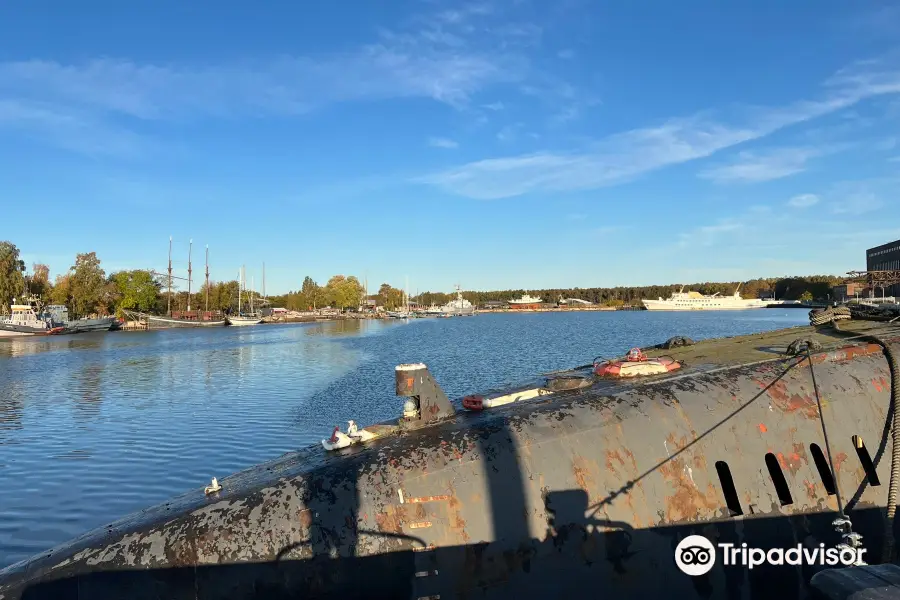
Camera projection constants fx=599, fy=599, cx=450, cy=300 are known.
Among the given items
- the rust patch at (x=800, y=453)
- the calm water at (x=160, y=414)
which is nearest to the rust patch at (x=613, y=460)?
the rust patch at (x=800, y=453)

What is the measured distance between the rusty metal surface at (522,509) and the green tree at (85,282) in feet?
431

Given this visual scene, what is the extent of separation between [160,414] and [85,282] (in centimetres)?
11213

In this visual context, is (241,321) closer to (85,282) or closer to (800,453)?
(85,282)

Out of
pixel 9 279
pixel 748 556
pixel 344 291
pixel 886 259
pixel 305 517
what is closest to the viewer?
pixel 305 517

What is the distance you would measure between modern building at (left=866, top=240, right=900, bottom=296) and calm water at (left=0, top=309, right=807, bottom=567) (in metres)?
81.2

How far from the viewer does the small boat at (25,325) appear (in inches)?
3460

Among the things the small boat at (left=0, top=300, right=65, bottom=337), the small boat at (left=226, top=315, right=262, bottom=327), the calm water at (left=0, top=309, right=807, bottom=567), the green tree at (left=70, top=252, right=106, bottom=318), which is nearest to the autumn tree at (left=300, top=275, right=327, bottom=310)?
the small boat at (left=226, top=315, right=262, bottom=327)

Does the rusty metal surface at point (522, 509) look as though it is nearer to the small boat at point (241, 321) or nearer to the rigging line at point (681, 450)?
the rigging line at point (681, 450)

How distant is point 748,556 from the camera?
25.7 feet

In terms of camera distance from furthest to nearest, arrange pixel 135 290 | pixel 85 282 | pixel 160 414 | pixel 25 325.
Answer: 1. pixel 135 290
2. pixel 85 282
3. pixel 25 325
4. pixel 160 414

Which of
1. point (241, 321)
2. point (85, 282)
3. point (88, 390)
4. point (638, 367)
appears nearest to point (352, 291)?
point (241, 321)

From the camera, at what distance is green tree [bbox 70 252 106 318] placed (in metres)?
120

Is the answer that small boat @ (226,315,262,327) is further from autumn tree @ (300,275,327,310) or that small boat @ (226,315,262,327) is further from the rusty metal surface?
the rusty metal surface

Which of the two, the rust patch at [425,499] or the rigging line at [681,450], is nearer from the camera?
the rust patch at [425,499]
